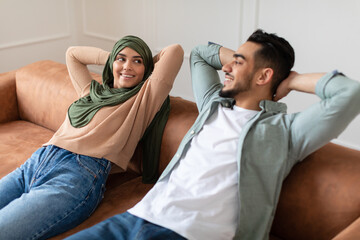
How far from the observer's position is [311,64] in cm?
325

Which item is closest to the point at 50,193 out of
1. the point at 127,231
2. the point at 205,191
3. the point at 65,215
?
the point at 65,215

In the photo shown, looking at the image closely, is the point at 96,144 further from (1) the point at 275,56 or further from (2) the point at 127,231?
(1) the point at 275,56

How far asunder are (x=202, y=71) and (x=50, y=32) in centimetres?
271

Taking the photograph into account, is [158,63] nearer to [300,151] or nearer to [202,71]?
[202,71]

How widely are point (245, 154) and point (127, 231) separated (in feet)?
1.62

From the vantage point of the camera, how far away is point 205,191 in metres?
1.69

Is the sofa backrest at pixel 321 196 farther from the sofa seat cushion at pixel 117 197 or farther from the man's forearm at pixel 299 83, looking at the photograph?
the sofa seat cushion at pixel 117 197

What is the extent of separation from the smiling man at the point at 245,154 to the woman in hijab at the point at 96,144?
0.27m

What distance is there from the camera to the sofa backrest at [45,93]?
8.52 feet

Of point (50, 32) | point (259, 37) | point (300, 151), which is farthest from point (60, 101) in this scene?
point (50, 32)

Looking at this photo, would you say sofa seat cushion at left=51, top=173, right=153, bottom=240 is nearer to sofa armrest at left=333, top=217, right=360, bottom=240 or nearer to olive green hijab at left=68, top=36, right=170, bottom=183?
olive green hijab at left=68, top=36, right=170, bottom=183

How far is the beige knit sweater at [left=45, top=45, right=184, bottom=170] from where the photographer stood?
2.09 metres

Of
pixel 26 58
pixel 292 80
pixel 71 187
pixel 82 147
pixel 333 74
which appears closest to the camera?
pixel 333 74

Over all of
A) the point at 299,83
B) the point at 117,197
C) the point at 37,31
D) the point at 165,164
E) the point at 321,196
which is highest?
the point at 299,83
